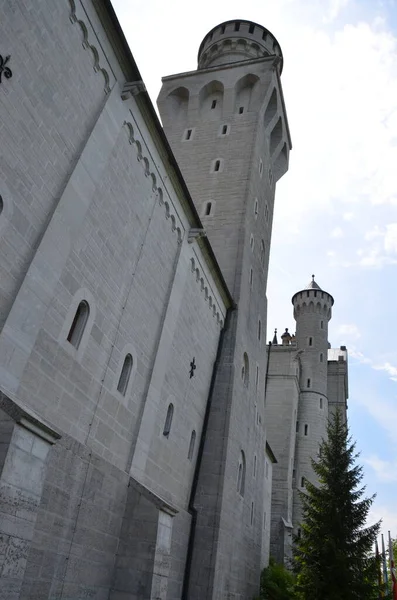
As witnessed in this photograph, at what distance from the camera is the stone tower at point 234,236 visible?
49.7 feet

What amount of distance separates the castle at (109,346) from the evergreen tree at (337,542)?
2400 millimetres

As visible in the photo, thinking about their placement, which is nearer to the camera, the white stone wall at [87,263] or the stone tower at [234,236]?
the white stone wall at [87,263]

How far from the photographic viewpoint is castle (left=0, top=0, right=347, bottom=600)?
295 inches

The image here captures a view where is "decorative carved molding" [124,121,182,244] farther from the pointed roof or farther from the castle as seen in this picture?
the pointed roof

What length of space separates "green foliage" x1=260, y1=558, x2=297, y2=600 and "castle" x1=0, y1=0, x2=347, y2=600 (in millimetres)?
1897

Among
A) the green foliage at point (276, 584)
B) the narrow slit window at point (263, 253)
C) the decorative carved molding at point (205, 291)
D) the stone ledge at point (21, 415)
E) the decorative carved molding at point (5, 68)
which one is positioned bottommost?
the green foliage at point (276, 584)

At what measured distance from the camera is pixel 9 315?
721 centimetres

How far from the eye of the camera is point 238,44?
91.7 ft

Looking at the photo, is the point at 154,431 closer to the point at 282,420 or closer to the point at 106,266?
the point at 106,266

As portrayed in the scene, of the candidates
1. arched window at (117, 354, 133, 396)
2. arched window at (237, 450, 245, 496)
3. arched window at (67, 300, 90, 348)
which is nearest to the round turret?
arched window at (237, 450, 245, 496)

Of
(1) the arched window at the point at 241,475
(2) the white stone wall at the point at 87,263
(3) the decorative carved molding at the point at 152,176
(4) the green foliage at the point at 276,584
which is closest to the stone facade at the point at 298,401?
(4) the green foliage at the point at 276,584

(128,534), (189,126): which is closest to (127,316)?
(128,534)

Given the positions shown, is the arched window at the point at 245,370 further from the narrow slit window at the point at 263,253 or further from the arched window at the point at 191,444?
the narrow slit window at the point at 263,253

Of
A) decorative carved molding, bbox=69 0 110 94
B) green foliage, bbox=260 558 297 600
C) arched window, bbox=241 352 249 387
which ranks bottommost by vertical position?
green foliage, bbox=260 558 297 600
